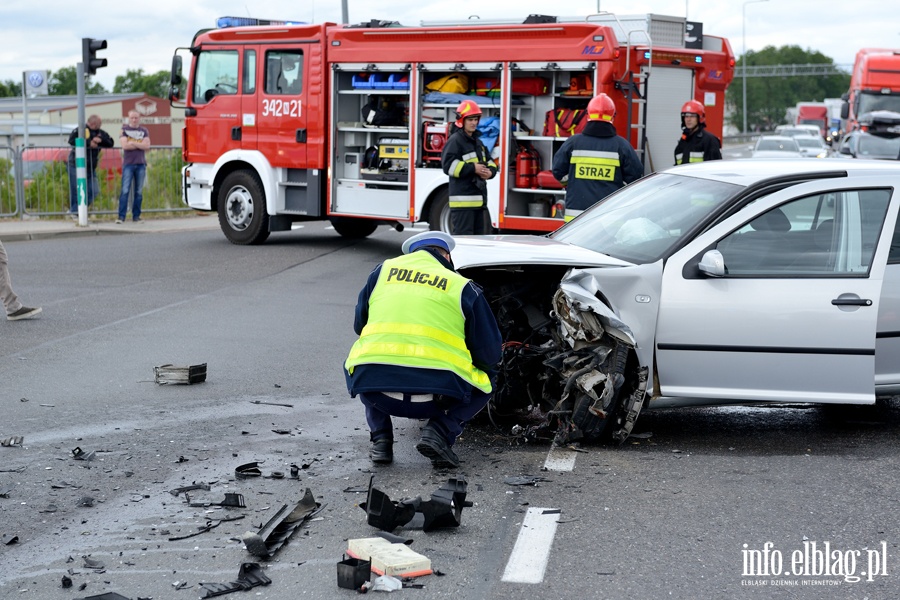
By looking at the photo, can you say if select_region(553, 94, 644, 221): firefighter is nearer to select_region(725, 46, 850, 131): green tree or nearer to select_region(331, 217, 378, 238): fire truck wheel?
select_region(331, 217, 378, 238): fire truck wheel

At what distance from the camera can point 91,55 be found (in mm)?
20109

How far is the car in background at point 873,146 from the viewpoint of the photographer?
85.8 ft

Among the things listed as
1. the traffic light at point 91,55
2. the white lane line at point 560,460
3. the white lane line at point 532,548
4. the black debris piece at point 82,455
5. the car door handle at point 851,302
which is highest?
the traffic light at point 91,55

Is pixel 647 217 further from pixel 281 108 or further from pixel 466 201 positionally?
pixel 281 108

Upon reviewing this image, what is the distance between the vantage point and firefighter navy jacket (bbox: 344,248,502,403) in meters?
5.71

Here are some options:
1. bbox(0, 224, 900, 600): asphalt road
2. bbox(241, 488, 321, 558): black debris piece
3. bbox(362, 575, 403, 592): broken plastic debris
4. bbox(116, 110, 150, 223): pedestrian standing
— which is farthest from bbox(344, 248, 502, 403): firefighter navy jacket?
bbox(116, 110, 150, 223): pedestrian standing

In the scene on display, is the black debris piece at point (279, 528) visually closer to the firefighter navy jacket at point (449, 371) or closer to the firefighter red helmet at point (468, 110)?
the firefighter navy jacket at point (449, 371)

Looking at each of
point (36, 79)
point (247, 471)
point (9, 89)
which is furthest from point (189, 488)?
point (9, 89)

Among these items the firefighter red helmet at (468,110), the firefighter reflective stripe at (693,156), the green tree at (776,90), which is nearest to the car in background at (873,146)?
the firefighter reflective stripe at (693,156)

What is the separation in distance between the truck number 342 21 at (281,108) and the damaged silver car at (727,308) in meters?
10.0

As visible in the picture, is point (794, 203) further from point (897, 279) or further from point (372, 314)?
point (372, 314)

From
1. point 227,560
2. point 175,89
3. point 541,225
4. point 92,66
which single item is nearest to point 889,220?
point 227,560

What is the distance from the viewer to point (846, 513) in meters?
5.29

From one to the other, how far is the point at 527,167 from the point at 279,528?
9851 mm
